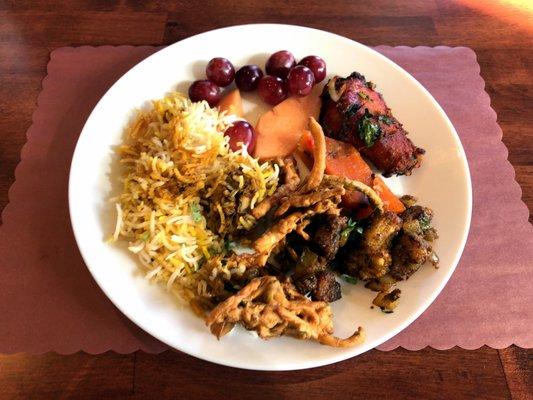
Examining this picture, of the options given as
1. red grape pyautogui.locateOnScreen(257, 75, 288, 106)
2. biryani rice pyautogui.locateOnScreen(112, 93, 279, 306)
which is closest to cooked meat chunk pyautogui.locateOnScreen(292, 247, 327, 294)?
biryani rice pyautogui.locateOnScreen(112, 93, 279, 306)

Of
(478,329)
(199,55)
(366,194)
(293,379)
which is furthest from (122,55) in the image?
(478,329)

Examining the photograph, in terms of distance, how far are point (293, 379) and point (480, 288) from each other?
1.10 metres

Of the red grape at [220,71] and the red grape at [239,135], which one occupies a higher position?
the red grape at [220,71]

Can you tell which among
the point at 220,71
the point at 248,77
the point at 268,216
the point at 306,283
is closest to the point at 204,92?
the point at 220,71

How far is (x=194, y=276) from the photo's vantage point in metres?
1.99

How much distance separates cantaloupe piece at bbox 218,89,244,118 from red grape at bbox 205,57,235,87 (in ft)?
0.26

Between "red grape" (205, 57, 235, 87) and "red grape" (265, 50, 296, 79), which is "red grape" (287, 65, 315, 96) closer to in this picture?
"red grape" (265, 50, 296, 79)

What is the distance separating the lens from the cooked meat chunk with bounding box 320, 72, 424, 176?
230 cm

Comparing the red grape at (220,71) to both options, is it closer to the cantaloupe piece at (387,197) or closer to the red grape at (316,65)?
the red grape at (316,65)

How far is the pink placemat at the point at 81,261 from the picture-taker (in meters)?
2.02

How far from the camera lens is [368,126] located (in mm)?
2312

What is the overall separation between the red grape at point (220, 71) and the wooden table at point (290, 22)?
0.74 meters

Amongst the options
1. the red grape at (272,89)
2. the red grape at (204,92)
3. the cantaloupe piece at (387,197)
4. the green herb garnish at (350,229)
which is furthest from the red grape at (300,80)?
the green herb garnish at (350,229)

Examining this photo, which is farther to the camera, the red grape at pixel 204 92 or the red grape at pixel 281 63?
the red grape at pixel 281 63
